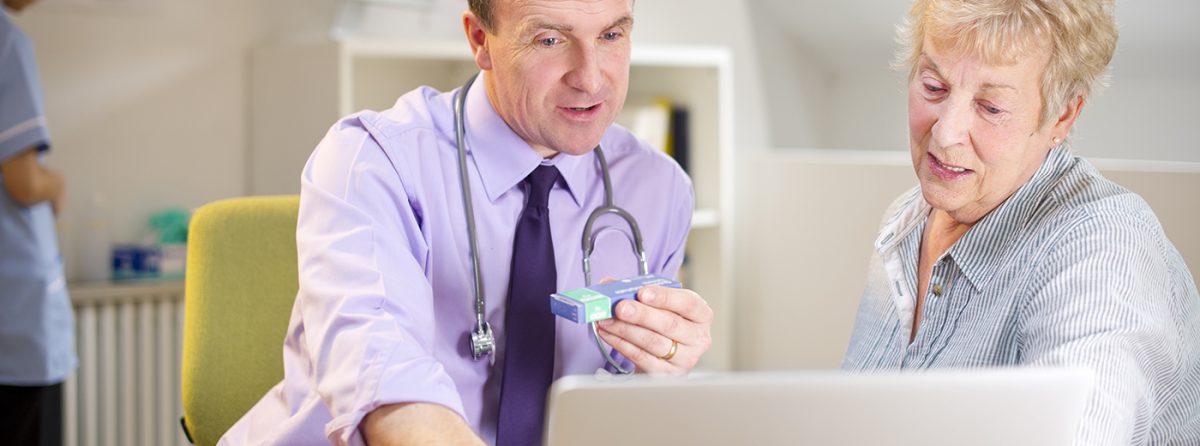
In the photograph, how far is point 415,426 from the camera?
1.12 meters

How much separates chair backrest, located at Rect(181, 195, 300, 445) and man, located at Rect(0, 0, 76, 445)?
3.53ft

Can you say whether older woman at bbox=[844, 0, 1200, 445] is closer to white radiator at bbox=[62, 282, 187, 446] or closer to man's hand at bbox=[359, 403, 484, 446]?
man's hand at bbox=[359, 403, 484, 446]

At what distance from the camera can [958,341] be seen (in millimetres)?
1286

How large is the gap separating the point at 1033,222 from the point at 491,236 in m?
0.64

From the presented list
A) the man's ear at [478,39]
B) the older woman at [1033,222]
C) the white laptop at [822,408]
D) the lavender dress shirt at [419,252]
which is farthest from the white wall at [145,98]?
the white laptop at [822,408]

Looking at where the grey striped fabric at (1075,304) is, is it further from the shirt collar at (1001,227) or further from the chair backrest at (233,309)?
the chair backrest at (233,309)

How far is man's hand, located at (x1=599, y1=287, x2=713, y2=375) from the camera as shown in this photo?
48.1 inches

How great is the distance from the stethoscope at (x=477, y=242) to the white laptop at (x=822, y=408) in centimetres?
52

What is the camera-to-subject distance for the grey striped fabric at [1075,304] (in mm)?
1062

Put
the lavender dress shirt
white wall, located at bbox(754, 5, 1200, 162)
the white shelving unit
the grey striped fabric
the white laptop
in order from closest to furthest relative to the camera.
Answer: the white laptop, the grey striped fabric, the lavender dress shirt, white wall, located at bbox(754, 5, 1200, 162), the white shelving unit

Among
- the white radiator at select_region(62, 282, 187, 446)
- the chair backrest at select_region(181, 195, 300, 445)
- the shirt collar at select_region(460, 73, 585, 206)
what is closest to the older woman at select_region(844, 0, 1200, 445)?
the shirt collar at select_region(460, 73, 585, 206)

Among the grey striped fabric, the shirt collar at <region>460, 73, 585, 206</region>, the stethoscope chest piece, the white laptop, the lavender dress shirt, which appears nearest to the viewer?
Answer: the white laptop

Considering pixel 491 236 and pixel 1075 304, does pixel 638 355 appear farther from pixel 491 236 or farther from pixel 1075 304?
pixel 1075 304

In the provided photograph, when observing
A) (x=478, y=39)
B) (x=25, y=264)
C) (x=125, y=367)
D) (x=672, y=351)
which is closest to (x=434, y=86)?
(x=125, y=367)
